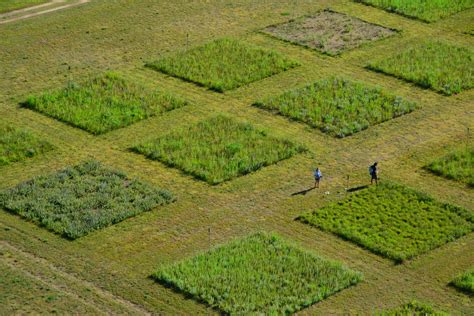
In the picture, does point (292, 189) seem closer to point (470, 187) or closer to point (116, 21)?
point (470, 187)

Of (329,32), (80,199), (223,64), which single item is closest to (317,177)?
(80,199)

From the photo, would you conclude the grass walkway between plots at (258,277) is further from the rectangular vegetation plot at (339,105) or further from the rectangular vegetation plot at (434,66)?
the rectangular vegetation plot at (434,66)

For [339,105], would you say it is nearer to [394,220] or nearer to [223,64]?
[223,64]

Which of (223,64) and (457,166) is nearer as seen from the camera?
(457,166)

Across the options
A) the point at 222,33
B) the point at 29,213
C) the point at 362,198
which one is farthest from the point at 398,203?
the point at 222,33

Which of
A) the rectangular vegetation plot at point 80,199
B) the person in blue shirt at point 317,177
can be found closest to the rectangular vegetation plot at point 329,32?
the person in blue shirt at point 317,177

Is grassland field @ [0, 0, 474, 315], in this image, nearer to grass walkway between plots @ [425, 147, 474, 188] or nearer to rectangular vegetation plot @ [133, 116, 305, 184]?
grass walkway between plots @ [425, 147, 474, 188]
